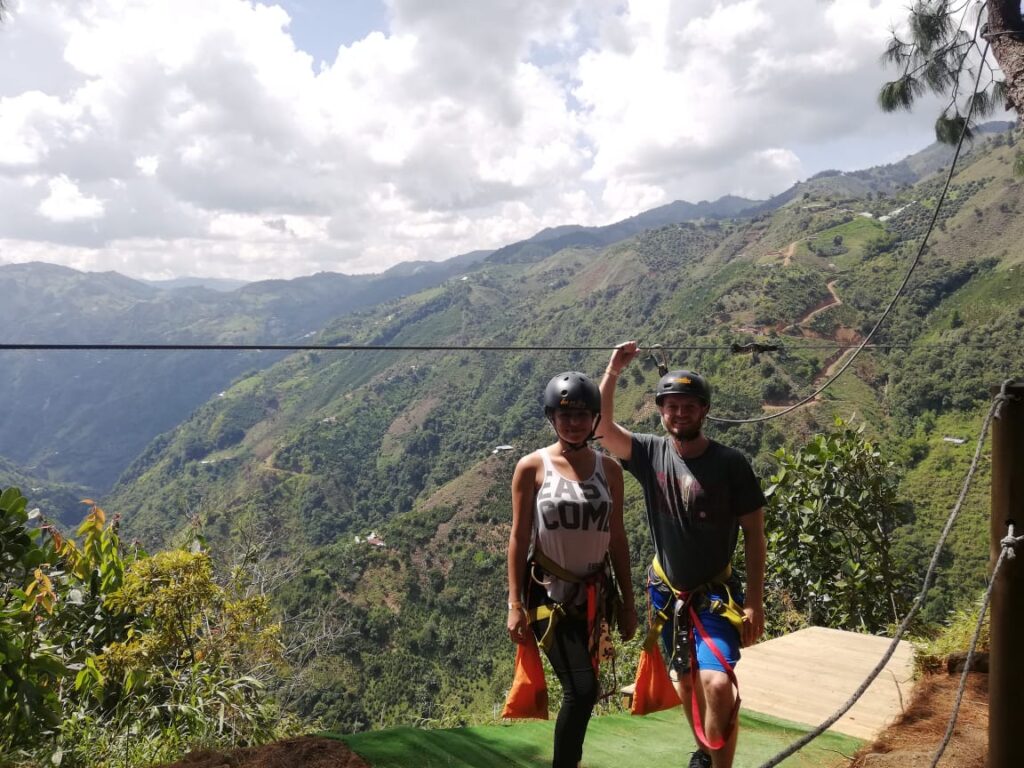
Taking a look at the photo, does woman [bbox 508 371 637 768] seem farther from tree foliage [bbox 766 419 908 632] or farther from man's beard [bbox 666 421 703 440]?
tree foliage [bbox 766 419 908 632]

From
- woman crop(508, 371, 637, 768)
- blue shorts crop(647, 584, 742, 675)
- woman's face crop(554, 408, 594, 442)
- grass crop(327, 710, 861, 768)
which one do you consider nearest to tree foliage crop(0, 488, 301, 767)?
grass crop(327, 710, 861, 768)

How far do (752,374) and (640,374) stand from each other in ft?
58.8

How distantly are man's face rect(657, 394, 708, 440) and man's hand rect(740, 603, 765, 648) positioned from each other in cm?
74

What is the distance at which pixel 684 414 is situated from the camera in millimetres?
2932

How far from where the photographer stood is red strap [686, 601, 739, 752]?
2633mm

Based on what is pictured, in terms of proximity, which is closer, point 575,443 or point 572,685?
point 572,685

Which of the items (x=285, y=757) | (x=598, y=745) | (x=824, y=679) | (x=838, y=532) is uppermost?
(x=285, y=757)

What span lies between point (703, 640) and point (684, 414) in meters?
0.92

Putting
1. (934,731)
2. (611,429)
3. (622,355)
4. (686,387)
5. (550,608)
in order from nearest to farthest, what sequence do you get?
(550,608)
(686,387)
(611,429)
(622,355)
(934,731)

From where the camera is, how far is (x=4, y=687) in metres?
2.73

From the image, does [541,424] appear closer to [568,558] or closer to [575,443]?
[575,443]

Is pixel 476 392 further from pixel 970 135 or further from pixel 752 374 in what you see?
pixel 970 135

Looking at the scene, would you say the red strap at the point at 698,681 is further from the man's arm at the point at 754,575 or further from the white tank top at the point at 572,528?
the white tank top at the point at 572,528

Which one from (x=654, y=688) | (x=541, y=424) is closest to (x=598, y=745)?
(x=654, y=688)
